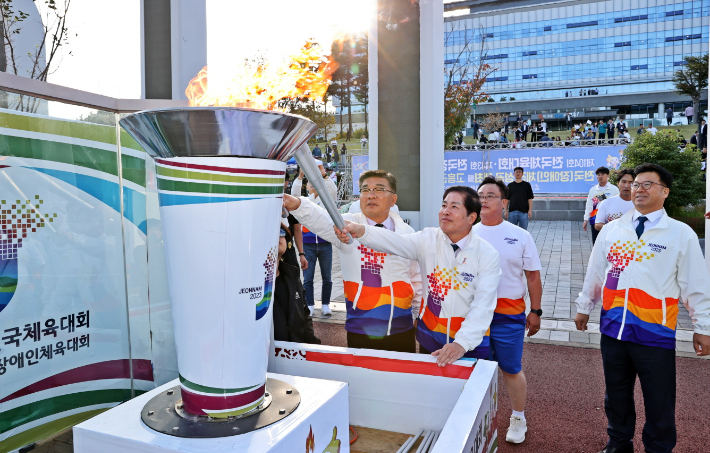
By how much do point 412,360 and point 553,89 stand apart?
5244cm

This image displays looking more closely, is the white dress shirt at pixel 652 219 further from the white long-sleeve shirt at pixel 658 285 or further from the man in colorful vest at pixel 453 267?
the man in colorful vest at pixel 453 267

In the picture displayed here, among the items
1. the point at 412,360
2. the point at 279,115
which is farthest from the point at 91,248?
the point at 412,360

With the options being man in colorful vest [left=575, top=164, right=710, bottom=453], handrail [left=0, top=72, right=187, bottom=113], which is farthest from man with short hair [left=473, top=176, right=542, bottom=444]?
handrail [left=0, top=72, right=187, bottom=113]

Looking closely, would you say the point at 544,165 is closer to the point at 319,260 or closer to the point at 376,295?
the point at 319,260

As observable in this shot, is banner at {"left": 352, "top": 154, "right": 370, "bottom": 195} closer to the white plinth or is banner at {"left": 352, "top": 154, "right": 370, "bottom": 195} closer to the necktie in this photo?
the necktie

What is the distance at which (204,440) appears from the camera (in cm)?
154

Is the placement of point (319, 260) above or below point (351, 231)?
below

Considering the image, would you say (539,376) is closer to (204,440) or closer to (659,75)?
(204,440)

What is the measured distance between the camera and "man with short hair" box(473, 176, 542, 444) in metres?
3.31

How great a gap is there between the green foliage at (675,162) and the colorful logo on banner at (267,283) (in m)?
12.7

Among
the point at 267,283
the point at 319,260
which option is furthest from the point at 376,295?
the point at 319,260

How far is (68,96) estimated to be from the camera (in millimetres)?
2223

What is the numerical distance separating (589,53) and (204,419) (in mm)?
54494

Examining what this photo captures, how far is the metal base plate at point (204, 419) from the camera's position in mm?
1594
